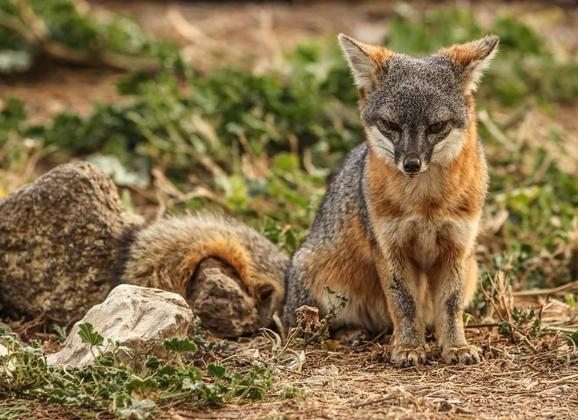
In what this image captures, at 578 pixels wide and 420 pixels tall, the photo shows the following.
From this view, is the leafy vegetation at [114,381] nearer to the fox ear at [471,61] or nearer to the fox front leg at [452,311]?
the fox front leg at [452,311]

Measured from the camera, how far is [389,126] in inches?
207

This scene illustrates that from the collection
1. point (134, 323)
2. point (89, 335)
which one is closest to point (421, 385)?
point (134, 323)

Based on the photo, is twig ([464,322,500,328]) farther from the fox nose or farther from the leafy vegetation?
the leafy vegetation

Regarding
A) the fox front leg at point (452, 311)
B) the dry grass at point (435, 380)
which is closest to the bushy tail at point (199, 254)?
the dry grass at point (435, 380)

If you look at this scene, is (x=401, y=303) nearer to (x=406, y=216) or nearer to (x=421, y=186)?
(x=406, y=216)

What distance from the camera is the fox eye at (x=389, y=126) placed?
5230 mm

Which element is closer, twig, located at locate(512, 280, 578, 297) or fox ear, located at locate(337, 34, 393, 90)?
fox ear, located at locate(337, 34, 393, 90)

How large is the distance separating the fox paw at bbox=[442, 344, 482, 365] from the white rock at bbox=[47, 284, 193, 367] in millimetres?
1354

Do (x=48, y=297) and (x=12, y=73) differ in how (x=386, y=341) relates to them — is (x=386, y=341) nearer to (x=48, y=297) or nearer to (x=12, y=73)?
(x=48, y=297)

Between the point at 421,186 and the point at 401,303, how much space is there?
2.09 feet

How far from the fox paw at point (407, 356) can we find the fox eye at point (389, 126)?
1.13 metres

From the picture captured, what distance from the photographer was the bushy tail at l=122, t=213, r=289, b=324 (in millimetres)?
6012

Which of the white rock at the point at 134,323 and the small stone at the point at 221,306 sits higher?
the white rock at the point at 134,323

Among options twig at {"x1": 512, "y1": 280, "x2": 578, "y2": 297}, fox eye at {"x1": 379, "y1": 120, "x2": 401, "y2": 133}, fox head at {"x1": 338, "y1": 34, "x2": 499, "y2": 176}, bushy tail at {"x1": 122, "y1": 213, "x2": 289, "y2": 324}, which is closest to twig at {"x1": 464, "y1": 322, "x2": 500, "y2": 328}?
twig at {"x1": 512, "y1": 280, "x2": 578, "y2": 297}
